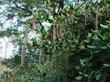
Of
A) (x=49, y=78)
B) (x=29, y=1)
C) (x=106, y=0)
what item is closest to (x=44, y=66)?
(x=49, y=78)

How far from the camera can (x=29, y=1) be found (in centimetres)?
2158

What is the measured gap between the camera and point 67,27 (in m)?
9.17

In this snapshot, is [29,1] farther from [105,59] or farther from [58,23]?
[105,59]

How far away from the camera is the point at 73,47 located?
7961mm

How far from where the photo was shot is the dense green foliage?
6.64 meters

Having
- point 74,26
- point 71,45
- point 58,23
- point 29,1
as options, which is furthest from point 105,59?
point 29,1

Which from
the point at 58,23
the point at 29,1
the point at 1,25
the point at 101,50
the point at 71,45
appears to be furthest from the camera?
the point at 1,25

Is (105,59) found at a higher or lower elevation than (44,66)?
higher

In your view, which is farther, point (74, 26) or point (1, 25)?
point (1, 25)

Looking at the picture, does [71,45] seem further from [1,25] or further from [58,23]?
[1,25]

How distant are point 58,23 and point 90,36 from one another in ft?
8.26

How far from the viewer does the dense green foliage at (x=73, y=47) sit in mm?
6637

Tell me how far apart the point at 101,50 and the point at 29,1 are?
50.6ft

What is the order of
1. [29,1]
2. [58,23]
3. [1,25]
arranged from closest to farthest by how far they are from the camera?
[58,23] < [29,1] < [1,25]
